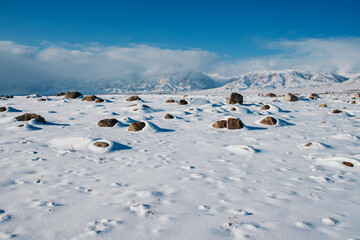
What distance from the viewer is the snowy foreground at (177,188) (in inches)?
140

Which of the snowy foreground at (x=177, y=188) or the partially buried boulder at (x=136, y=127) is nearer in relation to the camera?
the snowy foreground at (x=177, y=188)

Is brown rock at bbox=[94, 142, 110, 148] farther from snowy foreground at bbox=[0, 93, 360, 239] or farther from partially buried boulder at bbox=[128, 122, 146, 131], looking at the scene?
partially buried boulder at bbox=[128, 122, 146, 131]

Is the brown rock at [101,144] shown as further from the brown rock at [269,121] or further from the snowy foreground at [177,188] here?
the brown rock at [269,121]

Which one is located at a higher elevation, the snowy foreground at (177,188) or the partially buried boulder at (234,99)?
the partially buried boulder at (234,99)

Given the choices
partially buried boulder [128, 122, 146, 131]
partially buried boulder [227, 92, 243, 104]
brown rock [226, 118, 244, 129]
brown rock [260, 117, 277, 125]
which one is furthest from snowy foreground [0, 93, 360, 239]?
partially buried boulder [227, 92, 243, 104]

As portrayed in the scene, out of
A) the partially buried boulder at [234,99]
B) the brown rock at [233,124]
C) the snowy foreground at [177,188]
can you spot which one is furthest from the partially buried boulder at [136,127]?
the partially buried boulder at [234,99]

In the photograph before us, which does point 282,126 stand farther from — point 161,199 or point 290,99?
point 290,99

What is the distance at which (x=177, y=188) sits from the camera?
5062 millimetres

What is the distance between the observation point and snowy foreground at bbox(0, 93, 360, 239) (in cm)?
355

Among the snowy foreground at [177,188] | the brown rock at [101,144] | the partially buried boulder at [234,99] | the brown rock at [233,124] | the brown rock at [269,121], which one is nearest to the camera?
the snowy foreground at [177,188]

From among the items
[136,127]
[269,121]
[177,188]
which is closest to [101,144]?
[136,127]

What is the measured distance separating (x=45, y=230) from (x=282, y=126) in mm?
12359

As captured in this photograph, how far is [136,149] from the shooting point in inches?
322

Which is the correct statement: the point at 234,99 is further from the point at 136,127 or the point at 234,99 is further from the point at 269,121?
the point at 136,127
